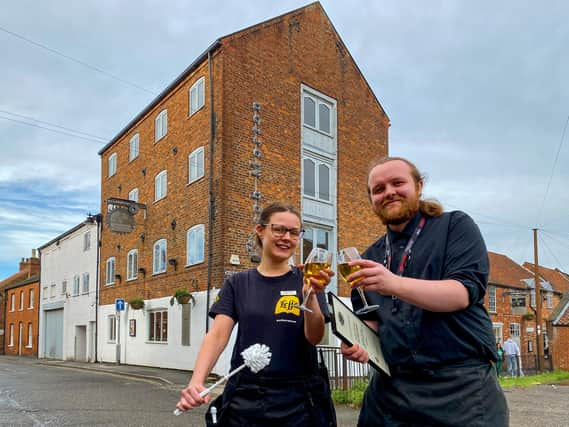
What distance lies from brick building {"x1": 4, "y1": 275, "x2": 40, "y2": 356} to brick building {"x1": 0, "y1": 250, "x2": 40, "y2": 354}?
0.67 metres

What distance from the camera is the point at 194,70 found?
20.2 meters

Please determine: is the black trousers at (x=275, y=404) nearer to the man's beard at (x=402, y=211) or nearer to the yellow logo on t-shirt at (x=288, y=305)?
the yellow logo on t-shirt at (x=288, y=305)

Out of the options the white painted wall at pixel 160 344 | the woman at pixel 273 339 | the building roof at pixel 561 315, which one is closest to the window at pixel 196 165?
the white painted wall at pixel 160 344

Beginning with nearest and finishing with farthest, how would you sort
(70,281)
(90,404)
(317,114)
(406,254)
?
(406,254), (90,404), (317,114), (70,281)

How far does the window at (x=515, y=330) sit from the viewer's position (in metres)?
35.8

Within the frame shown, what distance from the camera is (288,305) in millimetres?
2783

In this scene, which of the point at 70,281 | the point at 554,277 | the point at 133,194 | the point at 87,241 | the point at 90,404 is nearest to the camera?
the point at 90,404

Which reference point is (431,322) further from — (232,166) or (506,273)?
(506,273)

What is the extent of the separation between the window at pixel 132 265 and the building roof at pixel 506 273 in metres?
22.2

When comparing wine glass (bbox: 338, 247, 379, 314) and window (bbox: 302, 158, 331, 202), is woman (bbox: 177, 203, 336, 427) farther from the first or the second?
window (bbox: 302, 158, 331, 202)

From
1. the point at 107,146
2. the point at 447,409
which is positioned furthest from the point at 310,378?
the point at 107,146

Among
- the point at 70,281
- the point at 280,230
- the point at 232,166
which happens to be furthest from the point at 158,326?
the point at 280,230

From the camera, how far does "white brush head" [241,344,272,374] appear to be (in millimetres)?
2645

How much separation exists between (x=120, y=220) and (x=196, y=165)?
5.08 m
